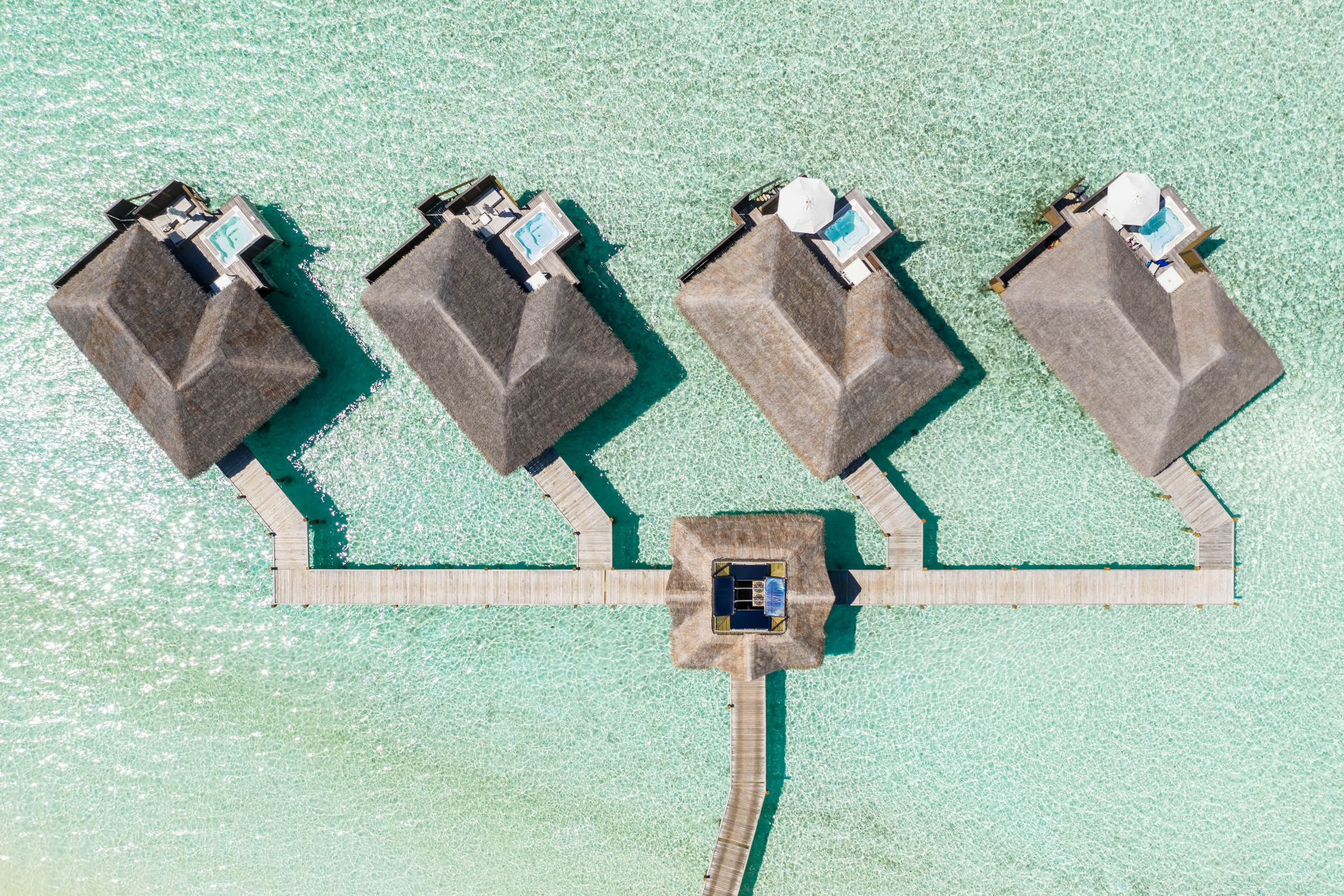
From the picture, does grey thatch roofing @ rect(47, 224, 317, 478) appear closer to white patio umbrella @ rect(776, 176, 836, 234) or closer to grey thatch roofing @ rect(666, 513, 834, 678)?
grey thatch roofing @ rect(666, 513, 834, 678)

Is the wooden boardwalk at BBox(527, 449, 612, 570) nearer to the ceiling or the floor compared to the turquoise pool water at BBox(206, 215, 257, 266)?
nearer to the floor

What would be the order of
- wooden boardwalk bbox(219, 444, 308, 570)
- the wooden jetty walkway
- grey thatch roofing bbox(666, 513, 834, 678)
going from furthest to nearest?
1. the wooden jetty walkway
2. wooden boardwalk bbox(219, 444, 308, 570)
3. grey thatch roofing bbox(666, 513, 834, 678)

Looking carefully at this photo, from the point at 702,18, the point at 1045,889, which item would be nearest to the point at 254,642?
the point at 702,18

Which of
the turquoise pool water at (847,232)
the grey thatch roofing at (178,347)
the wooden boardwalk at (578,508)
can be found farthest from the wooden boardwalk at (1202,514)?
the grey thatch roofing at (178,347)

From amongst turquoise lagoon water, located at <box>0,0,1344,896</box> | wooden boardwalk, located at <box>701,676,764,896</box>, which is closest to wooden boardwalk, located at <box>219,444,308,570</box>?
turquoise lagoon water, located at <box>0,0,1344,896</box>

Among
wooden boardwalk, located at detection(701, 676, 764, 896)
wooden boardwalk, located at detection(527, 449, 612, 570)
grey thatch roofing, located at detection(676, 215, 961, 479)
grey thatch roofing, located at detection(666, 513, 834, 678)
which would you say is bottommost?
wooden boardwalk, located at detection(701, 676, 764, 896)

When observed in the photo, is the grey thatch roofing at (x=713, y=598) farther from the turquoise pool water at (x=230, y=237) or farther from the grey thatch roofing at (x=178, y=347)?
the turquoise pool water at (x=230, y=237)

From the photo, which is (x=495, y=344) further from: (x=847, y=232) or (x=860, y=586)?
(x=860, y=586)

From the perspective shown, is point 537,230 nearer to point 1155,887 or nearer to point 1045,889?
point 1045,889
